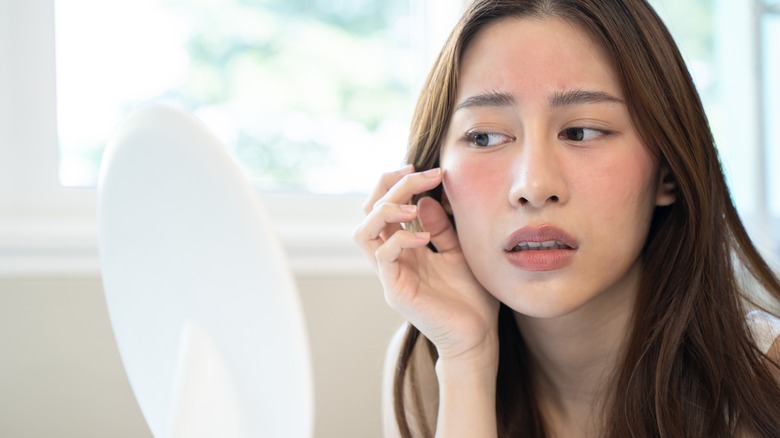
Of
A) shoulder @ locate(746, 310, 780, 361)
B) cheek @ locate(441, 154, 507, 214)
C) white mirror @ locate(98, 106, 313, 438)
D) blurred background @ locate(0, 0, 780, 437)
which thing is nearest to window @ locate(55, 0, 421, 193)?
blurred background @ locate(0, 0, 780, 437)

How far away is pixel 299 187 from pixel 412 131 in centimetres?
49

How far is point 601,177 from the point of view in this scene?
35.8 inches

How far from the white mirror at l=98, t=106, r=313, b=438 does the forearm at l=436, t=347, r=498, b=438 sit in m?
0.46

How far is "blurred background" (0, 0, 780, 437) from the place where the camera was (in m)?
1.20

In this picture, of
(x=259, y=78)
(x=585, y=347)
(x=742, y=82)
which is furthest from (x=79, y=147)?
(x=742, y=82)

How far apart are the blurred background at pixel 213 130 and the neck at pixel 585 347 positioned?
39 cm

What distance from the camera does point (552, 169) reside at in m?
0.90

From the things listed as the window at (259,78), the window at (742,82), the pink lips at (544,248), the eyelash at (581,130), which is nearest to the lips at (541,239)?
the pink lips at (544,248)

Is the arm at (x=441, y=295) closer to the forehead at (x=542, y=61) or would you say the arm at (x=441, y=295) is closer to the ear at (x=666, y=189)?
the forehead at (x=542, y=61)

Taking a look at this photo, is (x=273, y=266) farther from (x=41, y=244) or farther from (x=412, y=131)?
(x=41, y=244)

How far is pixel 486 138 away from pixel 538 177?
133 mm

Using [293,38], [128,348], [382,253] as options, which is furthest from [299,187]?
[128,348]

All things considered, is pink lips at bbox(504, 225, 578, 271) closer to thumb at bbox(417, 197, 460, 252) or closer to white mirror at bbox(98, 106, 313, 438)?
thumb at bbox(417, 197, 460, 252)

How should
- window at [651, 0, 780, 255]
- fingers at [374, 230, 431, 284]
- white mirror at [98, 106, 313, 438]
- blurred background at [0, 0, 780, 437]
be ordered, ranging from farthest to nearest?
window at [651, 0, 780, 255], blurred background at [0, 0, 780, 437], fingers at [374, 230, 431, 284], white mirror at [98, 106, 313, 438]
